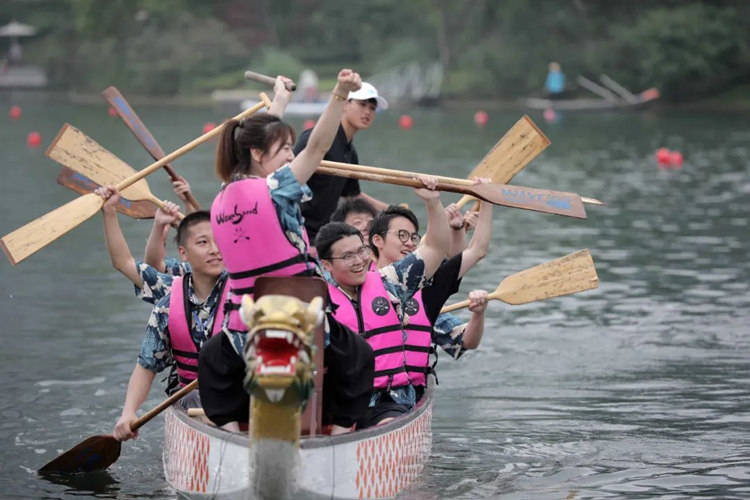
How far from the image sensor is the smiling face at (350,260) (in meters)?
5.50

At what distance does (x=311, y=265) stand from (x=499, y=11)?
37201 mm

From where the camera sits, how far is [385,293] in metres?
5.66

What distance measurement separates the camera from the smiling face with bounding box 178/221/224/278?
5.79 m

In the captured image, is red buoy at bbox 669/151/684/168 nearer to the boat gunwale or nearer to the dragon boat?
the dragon boat

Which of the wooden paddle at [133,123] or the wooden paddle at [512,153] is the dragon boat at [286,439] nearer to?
the wooden paddle at [512,153]

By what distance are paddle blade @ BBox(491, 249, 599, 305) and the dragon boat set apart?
103 centimetres

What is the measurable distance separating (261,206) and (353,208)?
257 cm

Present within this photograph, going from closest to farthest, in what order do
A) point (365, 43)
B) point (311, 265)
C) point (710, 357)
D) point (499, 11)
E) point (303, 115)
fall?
point (311, 265)
point (710, 357)
point (303, 115)
point (499, 11)
point (365, 43)

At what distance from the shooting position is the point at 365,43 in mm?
43688

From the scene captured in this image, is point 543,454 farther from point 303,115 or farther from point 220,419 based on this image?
point 303,115

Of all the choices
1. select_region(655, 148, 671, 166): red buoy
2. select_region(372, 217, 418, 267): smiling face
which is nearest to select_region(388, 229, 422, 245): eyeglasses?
select_region(372, 217, 418, 267): smiling face

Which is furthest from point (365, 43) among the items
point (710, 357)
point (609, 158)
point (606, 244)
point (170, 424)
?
point (170, 424)

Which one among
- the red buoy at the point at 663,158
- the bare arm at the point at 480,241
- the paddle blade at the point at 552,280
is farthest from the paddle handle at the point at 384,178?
the red buoy at the point at 663,158

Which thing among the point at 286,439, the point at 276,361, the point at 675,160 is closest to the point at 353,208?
the point at 286,439
